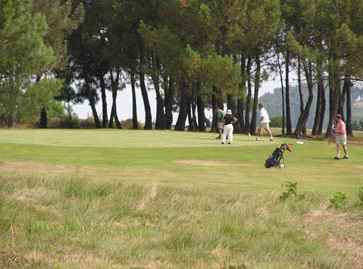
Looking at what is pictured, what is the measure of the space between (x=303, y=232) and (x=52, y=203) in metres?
4.58

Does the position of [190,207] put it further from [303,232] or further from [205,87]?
[205,87]

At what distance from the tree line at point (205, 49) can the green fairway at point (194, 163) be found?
46.0 feet

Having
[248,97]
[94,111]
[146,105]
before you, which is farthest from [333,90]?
[94,111]

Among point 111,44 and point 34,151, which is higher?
point 111,44

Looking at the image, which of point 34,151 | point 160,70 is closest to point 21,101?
point 34,151

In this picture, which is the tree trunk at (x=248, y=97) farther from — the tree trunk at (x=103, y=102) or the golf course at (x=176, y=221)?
the golf course at (x=176, y=221)

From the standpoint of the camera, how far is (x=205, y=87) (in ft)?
196

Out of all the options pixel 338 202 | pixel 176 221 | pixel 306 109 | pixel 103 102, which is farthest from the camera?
pixel 103 102

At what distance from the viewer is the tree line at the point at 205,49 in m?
53.2

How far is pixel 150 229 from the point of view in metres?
11.4

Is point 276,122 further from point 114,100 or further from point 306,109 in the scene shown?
point 306,109

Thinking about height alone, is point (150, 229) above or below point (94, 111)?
below

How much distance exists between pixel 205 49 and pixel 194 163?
115 feet

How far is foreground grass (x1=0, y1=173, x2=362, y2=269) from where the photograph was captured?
9516 millimetres
